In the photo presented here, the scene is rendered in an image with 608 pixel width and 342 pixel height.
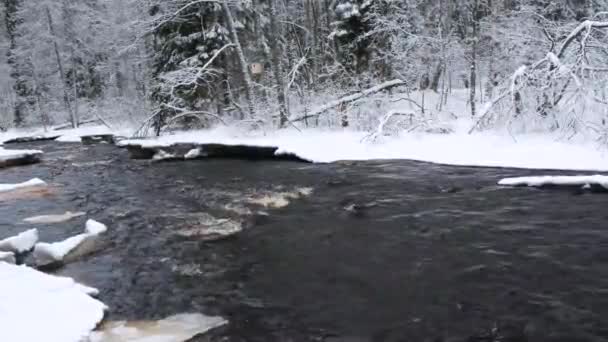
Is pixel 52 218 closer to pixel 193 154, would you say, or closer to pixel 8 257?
pixel 8 257

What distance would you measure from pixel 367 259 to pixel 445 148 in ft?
25.6

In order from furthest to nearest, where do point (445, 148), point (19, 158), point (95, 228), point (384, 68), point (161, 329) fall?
1. point (384, 68)
2. point (19, 158)
3. point (445, 148)
4. point (95, 228)
5. point (161, 329)

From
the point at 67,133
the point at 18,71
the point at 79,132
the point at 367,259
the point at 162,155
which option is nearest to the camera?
the point at 367,259

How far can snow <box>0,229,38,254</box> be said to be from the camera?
8195 mm

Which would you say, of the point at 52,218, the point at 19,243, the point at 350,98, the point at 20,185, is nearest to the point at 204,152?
the point at 350,98

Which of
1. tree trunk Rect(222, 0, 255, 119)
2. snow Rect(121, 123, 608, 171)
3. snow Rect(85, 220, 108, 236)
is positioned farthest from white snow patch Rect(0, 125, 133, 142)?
snow Rect(85, 220, 108, 236)

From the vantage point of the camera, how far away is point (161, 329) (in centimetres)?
536

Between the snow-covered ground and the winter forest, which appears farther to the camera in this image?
the snow-covered ground

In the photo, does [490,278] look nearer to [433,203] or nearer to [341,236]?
[341,236]

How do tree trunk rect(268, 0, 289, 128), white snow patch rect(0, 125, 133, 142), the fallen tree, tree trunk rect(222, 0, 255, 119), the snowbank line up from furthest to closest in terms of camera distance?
white snow patch rect(0, 125, 133, 142)
tree trunk rect(222, 0, 255, 119)
tree trunk rect(268, 0, 289, 128)
the fallen tree
the snowbank

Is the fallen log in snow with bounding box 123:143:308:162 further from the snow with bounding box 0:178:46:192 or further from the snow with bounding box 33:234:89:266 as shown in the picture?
the snow with bounding box 33:234:89:266

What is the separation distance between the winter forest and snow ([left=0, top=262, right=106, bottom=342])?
11082mm

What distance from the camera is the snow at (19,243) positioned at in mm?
8195

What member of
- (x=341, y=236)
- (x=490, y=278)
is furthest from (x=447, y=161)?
(x=490, y=278)
